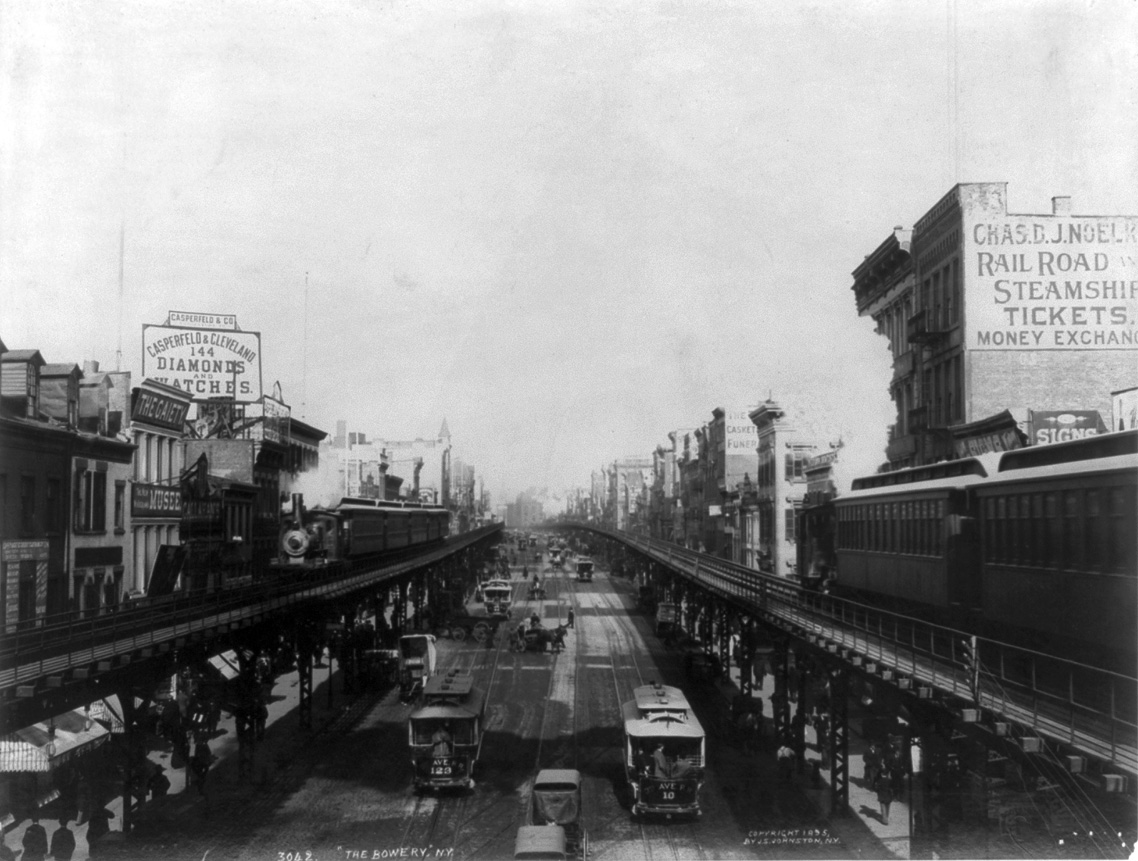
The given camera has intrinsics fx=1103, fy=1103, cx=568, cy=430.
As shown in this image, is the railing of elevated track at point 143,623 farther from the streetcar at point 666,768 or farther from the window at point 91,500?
the streetcar at point 666,768

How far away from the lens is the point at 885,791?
2672cm

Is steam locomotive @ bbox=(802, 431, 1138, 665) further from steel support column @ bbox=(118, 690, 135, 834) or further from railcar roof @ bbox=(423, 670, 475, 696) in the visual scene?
steel support column @ bbox=(118, 690, 135, 834)

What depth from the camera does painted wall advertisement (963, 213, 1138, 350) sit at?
36844 millimetres

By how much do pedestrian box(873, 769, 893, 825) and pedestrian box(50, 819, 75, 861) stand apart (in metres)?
18.3

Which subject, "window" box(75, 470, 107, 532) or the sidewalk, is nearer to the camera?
the sidewalk

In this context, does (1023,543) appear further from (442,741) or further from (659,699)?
(442,741)

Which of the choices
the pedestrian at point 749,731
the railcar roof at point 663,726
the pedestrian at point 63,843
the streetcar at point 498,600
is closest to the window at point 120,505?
the pedestrian at point 63,843

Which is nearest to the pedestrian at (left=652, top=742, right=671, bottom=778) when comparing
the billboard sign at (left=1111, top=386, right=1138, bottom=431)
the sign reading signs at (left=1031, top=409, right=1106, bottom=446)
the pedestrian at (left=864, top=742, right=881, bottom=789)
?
the pedestrian at (left=864, top=742, right=881, bottom=789)

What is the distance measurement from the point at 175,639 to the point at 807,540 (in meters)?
23.3

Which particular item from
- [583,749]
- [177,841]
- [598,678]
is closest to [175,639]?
[177,841]

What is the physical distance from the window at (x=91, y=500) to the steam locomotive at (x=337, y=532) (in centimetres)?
1400

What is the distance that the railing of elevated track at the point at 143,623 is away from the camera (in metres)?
20.2

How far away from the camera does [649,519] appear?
585 feet

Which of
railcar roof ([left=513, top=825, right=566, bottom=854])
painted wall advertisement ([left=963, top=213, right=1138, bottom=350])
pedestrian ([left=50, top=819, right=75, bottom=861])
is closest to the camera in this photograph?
railcar roof ([left=513, top=825, right=566, bottom=854])
